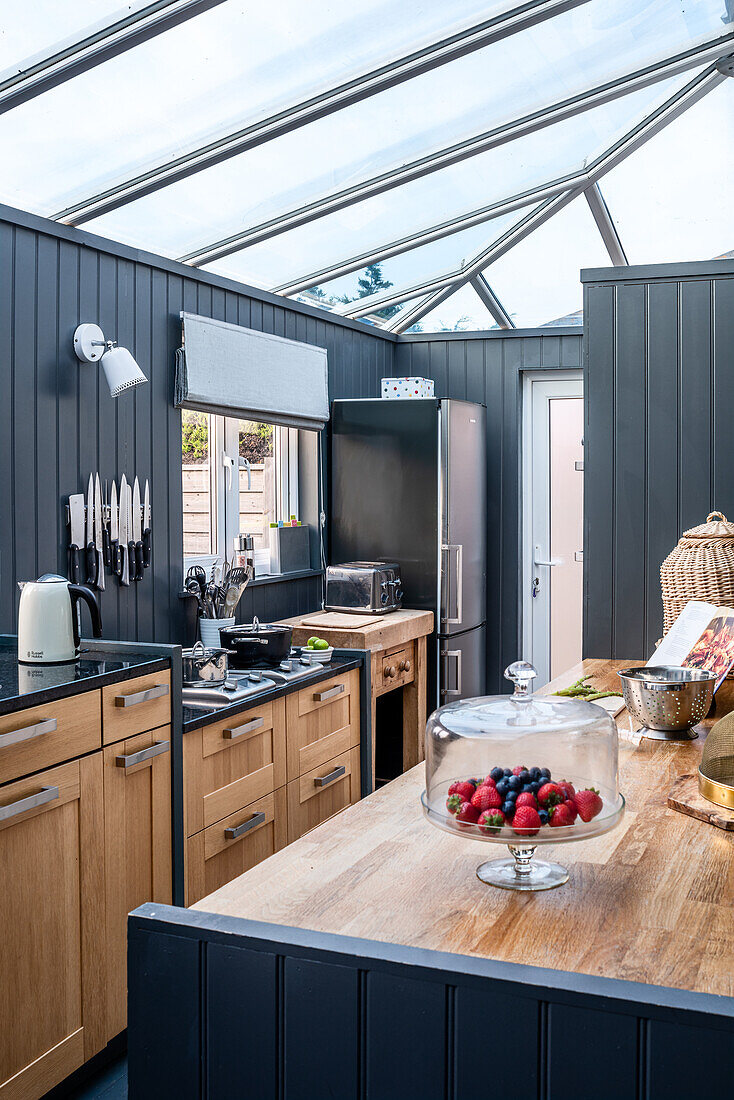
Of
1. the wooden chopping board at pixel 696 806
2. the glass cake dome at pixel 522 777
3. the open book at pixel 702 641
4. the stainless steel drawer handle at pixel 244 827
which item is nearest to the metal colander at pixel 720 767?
the wooden chopping board at pixel 696 806

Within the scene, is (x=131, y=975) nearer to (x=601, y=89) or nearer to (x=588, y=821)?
(x=588, y=821)

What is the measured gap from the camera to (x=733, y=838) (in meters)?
1.63

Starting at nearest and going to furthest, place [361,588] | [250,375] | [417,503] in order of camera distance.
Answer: [250,375] < [361,588] < [417,503]

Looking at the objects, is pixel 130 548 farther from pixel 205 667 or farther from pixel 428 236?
pixel 428 236

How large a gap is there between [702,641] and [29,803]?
5.63 ft

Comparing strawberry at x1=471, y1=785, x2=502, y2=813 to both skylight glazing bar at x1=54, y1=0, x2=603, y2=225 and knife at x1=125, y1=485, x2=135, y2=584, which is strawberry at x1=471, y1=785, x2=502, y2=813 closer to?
knife at x1=125, y1=485, x2=135, y2=584

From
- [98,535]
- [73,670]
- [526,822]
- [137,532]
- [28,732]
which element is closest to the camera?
[526,822]

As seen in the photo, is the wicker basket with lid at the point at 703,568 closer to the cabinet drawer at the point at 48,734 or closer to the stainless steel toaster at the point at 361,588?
the cabinet drawer at the point at 48,734

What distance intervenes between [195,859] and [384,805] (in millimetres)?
1273

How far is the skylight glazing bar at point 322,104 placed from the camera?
3.01 metres

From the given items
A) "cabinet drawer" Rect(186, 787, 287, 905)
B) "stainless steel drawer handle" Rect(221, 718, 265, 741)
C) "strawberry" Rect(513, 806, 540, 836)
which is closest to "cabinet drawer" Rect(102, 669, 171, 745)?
"stainless steel drawer handle" Rect(221, 718, 265, 741)

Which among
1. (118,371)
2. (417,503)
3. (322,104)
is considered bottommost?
(417,503)

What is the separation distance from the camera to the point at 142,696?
2.54 meters

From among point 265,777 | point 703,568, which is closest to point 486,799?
point 703,568
